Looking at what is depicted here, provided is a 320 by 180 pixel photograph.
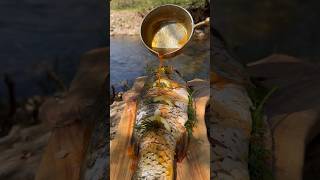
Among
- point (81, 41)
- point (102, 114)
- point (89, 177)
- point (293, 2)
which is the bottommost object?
point (89, 177)

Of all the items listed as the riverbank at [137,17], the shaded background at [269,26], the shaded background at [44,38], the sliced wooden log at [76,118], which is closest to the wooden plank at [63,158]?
the sliced wooden log at [76,118]

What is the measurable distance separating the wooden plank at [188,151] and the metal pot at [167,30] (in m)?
0.10

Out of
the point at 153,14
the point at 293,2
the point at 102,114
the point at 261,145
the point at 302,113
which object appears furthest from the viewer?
the point at 293,2

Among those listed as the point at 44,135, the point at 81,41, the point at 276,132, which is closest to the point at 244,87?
the point at 276,132

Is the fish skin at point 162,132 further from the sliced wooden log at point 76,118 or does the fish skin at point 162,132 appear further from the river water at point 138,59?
the sliced wooden log at point 76,118

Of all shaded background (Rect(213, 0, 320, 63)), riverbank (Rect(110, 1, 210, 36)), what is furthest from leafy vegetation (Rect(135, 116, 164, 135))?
shaded background (Rect(213, 0, 320, 63))

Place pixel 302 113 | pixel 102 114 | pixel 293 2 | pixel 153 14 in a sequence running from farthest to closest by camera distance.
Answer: pixel 293 2
pixel 302 113
pixel 102 114
pixel 153 14

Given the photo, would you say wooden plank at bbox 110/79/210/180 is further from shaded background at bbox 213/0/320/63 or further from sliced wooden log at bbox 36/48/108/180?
shaded background at bbox 213/0/320/63

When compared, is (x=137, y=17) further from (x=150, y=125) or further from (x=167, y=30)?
(x=150, y=125)

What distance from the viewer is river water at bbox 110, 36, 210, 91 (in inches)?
52.9

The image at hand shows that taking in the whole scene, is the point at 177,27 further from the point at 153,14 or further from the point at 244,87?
the point at 244,87

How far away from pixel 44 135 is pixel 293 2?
1.31 meters

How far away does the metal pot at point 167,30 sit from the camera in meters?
1.34

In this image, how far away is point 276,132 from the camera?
6.12 ft
